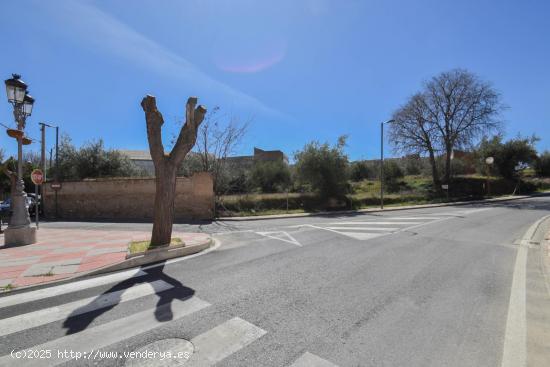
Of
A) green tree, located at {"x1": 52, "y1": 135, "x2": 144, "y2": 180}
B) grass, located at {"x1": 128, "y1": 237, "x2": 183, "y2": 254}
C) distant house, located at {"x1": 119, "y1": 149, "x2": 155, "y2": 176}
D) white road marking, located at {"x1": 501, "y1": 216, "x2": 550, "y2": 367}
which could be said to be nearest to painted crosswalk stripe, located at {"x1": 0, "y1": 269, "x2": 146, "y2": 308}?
grass, located at {"x1": 128, "y1": 237, "x2": 183, "y2": 254}

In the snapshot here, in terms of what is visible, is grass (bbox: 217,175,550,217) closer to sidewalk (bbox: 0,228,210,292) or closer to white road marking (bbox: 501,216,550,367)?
sidewalk (bbox: 0,228,210,292)

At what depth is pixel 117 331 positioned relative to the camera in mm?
3242

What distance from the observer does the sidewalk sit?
519cm

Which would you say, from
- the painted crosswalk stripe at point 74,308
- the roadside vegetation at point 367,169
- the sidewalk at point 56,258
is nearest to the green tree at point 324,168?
the roadside vegetation at point 367,169

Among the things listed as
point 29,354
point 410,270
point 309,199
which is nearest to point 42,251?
point 29,354

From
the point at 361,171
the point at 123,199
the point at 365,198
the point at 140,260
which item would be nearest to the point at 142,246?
the point at 140,260

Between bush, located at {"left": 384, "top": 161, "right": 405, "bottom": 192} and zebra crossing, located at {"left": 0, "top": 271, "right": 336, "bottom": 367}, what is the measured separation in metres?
31.2

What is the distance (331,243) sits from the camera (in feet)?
27.1

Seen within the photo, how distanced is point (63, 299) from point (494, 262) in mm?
8496

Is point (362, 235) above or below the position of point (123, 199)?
below

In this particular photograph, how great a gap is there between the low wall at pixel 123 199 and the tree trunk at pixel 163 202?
9207 mm

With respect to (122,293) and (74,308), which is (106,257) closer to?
(122,293)

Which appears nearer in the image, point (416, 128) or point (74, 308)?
point (74, 308)

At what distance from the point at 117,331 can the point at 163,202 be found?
4519 millimetres
